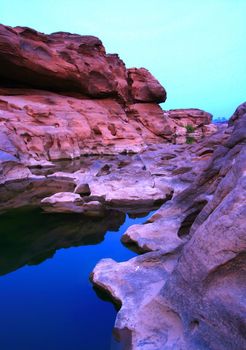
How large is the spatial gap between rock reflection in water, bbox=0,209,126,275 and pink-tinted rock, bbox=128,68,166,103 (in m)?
33.0

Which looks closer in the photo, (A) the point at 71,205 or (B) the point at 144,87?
(A) the point at 71,205

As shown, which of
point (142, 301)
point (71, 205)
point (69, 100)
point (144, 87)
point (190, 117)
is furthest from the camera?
point (190, 117)

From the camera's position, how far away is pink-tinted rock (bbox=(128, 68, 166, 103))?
41.7 meters

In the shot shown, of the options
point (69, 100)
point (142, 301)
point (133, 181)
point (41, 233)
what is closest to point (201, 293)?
point (142, 301)

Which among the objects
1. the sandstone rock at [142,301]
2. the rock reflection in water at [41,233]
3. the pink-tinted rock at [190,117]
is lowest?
the rock reflection in water at [41,233]

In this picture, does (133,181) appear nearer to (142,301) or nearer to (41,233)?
(41,233)

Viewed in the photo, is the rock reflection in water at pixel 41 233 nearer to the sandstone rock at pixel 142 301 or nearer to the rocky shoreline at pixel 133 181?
the rocky shoreline at pixel 133 181

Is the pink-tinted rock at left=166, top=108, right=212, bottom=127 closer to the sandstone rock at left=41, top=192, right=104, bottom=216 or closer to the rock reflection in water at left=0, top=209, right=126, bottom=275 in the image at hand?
the sandstone rock at left=41, top=192, right=104, bottom=216

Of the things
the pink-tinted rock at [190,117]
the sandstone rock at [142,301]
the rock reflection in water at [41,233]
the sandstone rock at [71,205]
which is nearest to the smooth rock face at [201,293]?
the sandstone rock at [142,301]

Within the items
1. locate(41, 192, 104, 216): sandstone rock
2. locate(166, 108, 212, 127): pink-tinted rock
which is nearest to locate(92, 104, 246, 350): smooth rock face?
locate(41, 192, 104, 216): sandstone rock

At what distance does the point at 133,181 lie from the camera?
1298cm

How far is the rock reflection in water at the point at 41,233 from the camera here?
8.04m

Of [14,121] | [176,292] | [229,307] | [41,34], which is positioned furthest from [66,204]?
[41,34]

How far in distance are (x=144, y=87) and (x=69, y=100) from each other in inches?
540
